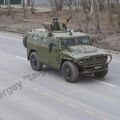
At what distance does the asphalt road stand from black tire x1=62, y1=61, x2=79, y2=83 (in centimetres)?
22

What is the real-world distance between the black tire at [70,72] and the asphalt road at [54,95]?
0.22 metres

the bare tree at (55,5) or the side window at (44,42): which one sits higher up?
the bare tree at (55,5)

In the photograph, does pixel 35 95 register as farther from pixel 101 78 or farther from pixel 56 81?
pixel 101 78

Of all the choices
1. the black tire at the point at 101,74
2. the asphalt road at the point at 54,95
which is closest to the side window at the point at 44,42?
the asphalt road at the point at 54,95

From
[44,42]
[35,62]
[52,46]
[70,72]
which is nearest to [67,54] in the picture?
[70,72]

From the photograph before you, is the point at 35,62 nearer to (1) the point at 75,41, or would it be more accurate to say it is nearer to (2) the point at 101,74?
(1) the point at 75,41

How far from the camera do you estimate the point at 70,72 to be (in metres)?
16.6

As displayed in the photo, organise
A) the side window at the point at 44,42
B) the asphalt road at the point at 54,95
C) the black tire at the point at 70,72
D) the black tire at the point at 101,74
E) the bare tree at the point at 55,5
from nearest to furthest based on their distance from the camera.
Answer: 1. the asphalt road at the point at 54,95
2. the black tire at the point at 70,72
3. the black tire at the point at 101,74
4. the side window at the point at 44,42
5. the bare tree at the point at 55,5

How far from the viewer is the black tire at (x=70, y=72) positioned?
54.0 ft

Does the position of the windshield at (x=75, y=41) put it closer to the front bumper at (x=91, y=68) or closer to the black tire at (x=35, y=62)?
the front bumper at (x=91, y=68)

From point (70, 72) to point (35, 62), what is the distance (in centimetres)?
271

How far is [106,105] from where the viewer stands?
45.4 feet

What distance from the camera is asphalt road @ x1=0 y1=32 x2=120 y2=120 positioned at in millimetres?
13023

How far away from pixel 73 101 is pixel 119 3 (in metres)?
18.7
